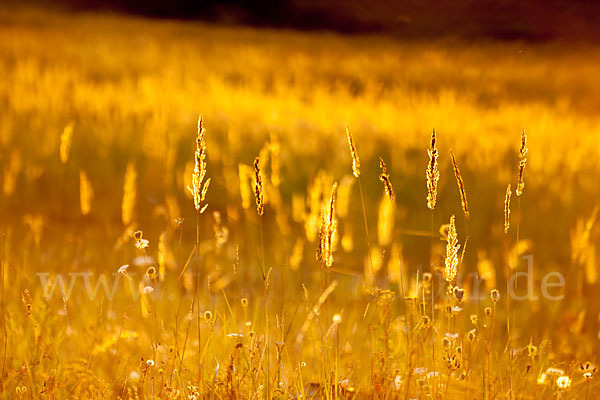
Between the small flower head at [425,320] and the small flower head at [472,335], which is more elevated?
the small flower head at [425,320]

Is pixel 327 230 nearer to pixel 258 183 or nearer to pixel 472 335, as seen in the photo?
pixel 258 183

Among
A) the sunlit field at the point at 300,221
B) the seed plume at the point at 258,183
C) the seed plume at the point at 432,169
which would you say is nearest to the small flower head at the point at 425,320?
the sunlit field at the point at 300,221

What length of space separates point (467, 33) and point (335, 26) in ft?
8.68

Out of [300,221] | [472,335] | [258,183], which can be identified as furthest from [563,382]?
[300,221]

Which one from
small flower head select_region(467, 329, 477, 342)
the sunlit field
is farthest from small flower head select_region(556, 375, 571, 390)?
small flower head select_region(467, 329, 477, 342)

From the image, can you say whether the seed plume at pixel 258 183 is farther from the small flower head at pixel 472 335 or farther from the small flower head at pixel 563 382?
the small flower head at pixel 563 382

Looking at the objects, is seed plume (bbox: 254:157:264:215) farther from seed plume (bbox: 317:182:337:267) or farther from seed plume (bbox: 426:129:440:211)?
seed plume (bbox: 426:129:440:211)

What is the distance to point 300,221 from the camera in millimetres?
4438

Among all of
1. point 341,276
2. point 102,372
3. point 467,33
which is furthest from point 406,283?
point 102,372

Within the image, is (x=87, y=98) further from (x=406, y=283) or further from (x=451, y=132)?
(x=406, y=283)

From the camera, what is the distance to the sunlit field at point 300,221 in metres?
1.99

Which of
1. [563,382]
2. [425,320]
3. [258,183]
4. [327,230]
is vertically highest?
[258,183]

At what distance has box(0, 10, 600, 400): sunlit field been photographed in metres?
1.99

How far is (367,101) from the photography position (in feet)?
20.4
